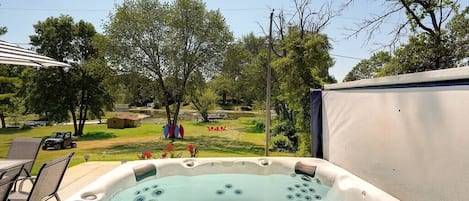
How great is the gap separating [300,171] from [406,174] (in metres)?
2.01

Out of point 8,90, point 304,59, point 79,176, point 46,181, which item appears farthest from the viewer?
point 8,90

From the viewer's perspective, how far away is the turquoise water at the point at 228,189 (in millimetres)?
4590

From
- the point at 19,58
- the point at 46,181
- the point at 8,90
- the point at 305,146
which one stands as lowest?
the point at 305,146

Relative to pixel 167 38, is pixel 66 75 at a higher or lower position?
lower

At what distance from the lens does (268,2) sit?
10820 millimetres

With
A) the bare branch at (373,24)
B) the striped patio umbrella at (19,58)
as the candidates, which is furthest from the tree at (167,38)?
the striped patio umbrella at (19,58)

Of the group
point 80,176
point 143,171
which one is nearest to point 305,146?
point 143,171

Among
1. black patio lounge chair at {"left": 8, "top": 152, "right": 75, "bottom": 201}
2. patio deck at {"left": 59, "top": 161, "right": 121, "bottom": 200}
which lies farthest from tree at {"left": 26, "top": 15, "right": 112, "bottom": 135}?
black patio lounge chair at {"left": 8, "top": 152, "right": 75, "bottom": 201}

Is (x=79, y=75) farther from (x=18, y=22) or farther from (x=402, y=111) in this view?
(x=402, y=111)

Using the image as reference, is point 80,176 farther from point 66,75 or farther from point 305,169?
point 66,75

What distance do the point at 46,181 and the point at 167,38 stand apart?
47.6 feet

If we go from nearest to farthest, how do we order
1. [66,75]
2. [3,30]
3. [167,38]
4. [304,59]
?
[304,59], [3,30], [167,38], [66,75]

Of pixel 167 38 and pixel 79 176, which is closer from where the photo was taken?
pixel 79 176

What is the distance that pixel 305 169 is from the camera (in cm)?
507
